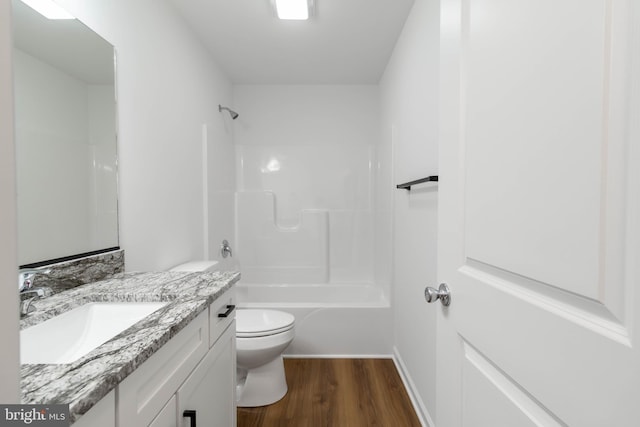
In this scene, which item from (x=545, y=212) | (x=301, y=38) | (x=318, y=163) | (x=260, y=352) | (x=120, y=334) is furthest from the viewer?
(x=318, y=163)

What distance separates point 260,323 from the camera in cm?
205

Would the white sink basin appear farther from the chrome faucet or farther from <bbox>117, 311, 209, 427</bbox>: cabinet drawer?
<bbox>117, 311, 209, 427</bbox>: cabinet drawer

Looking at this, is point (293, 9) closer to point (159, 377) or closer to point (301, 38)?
point (301, 38)

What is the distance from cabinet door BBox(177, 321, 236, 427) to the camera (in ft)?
3.18

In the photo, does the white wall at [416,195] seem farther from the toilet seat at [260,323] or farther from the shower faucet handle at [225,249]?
the shower faucet handle at [225,249]

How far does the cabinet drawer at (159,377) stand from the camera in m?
0.67

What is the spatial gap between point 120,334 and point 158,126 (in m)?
1.30

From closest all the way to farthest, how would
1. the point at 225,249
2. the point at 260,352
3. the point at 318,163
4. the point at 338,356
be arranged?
the point at 260,352, the point at 338,356, the point at 225,249, the point at 318,163

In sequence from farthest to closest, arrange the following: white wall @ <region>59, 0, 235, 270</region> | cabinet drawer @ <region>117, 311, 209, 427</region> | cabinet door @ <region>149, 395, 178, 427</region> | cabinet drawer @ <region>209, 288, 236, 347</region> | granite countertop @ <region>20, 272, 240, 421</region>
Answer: white wall @ <region>59, 0, 235, 270</region>, cabinet drawer @ <region>209, 288, 236, 347</region>, cabinet door @ <region>149, 395, 178, 427</region>, cabinet drawer @ <region>117, 311, 209, 427</region>, granite countertop @ <region>20, 272, 240, 421</region>

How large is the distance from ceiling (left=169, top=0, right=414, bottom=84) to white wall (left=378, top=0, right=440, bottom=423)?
190 mm

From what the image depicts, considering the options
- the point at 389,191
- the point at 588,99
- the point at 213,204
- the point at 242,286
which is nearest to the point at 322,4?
the point at 389,191

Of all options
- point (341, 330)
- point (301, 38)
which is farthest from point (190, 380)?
point (301, 38)

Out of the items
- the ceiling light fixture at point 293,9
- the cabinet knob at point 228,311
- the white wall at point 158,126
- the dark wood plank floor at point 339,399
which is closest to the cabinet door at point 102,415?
the cabinet knob at point 228,311

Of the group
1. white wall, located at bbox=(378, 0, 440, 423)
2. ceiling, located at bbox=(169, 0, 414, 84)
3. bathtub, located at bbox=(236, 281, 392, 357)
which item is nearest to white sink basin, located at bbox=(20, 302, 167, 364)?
white wall, located at bbox=(378, 0, 440, 423)
